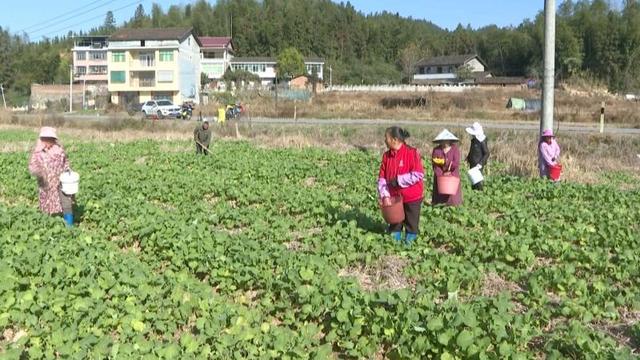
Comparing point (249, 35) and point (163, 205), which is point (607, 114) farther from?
point (249, 35)

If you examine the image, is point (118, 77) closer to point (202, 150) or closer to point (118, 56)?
point (118, 56)

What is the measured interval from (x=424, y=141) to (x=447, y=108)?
1025 inches

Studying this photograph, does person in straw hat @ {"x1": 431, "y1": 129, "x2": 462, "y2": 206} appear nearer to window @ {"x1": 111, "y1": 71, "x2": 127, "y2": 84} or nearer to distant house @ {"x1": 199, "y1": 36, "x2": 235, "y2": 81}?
window @ {"x1": 111, "y1": 71, "x2": 127, "y2": 84}

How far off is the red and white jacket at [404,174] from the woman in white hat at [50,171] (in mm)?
4607

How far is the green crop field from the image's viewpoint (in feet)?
14.4

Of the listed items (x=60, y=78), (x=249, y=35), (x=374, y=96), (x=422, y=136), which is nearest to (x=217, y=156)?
(x=422, y=136)

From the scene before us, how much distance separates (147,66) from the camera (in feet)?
220

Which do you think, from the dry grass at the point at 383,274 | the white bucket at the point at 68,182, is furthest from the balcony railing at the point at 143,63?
the dry grass at the point at 383,274

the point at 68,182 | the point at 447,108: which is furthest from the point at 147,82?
the point at 68,182

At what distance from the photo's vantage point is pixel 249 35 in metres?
114

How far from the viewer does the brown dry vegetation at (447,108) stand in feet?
127

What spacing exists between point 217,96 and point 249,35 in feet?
185

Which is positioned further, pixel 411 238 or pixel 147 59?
pixel 147 59

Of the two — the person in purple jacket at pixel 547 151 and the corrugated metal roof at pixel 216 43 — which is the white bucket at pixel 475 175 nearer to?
the person in purple jacket at pixel 547 151
